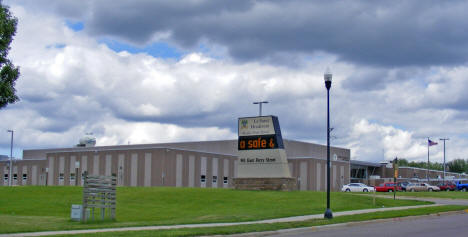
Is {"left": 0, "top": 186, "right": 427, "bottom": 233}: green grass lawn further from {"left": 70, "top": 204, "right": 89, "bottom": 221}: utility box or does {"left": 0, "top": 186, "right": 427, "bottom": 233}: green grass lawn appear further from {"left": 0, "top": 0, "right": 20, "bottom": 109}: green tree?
{"left": 0, "top": 0, "right": 20, "bottom": 109}: green tree

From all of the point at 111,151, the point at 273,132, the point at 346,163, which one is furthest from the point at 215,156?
the point at 273,132

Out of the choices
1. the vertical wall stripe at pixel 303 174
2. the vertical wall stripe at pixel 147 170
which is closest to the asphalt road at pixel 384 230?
the vertical wall stripe at pixel 147 170

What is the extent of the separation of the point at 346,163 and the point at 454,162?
113219 millimetres

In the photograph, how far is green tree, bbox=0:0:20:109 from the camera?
722 inches

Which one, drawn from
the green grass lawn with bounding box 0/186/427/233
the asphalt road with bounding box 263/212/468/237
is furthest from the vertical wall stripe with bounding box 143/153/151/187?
the asphalt road with bounding box 263/212/468/237

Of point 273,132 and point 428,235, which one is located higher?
point 273,132

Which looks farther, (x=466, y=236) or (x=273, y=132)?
(x=273, y=132)

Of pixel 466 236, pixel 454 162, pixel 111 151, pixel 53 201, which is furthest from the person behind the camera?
pixel 454 162

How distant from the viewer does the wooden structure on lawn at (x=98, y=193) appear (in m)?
23.7

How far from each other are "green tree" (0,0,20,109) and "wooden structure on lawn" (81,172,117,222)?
604 cm

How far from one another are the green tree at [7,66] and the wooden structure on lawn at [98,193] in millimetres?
6040

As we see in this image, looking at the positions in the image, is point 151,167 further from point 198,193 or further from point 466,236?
point 466,236

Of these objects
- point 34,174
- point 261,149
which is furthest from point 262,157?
point 34,174

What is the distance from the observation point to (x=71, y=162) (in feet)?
245
